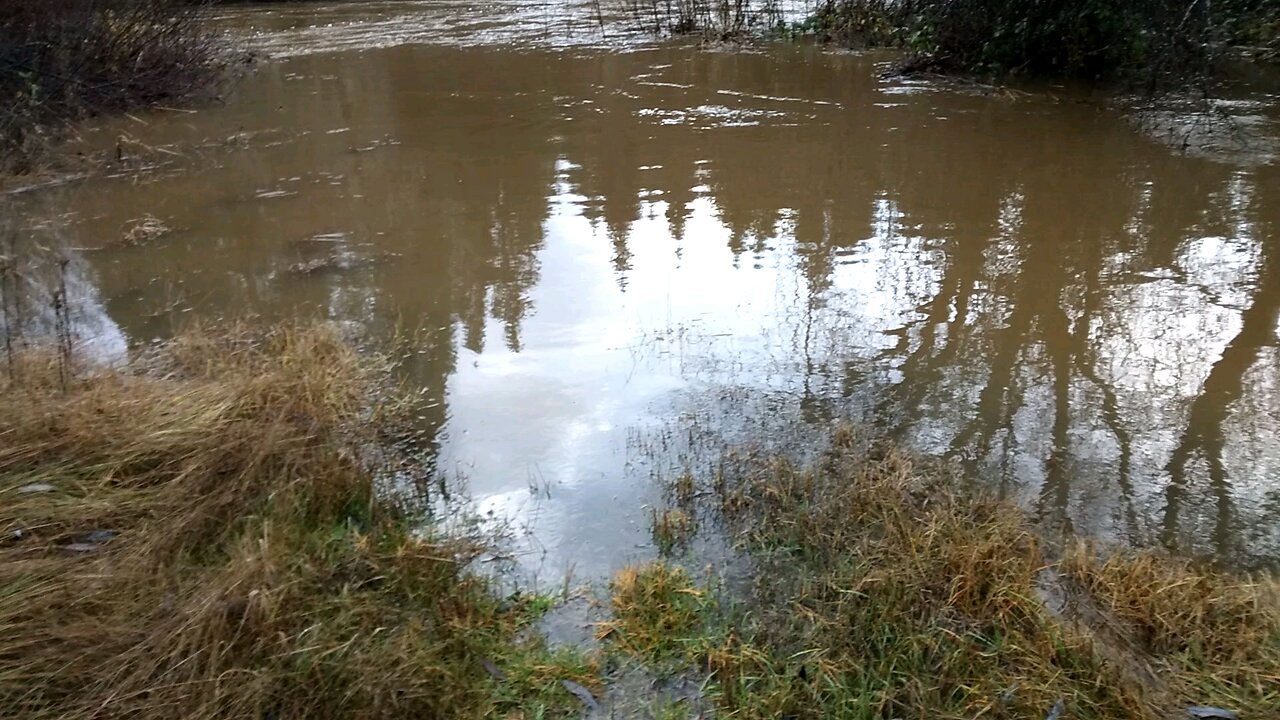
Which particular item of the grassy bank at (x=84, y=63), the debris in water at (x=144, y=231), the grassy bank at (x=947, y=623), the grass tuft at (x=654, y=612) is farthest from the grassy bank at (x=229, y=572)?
the grassy bank at (x=84, y=63)

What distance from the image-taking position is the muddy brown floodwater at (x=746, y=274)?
4.86m

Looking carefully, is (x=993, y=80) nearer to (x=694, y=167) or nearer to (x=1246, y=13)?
(x=1246, y=13)

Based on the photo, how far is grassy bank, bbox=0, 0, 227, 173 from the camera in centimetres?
1049

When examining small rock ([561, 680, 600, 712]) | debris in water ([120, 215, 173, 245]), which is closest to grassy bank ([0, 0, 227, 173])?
debris in water ([120, 215, 173, 245])

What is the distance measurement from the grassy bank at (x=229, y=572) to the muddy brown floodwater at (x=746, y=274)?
629 mm

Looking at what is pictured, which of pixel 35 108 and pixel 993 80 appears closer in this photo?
pixel 35 108

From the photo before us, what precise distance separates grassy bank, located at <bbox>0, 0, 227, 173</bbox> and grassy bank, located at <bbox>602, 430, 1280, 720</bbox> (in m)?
9.20

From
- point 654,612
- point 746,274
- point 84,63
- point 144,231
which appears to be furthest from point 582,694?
point 84,63

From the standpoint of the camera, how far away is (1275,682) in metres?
3.24

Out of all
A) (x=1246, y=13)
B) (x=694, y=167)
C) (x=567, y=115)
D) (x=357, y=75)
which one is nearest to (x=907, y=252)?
(x=694, y=167)

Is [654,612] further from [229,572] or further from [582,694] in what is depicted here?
[229,572]

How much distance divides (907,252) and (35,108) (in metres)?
9.78

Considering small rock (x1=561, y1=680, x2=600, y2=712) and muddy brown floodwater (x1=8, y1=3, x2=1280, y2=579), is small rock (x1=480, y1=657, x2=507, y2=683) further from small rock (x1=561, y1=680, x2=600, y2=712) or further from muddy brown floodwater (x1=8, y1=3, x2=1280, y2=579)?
muddy brown floodwater (x1=8, y1=3, x2=1280, y2=579)

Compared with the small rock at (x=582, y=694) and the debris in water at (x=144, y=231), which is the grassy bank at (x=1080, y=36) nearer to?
the small rock at (x=582, y=694)
